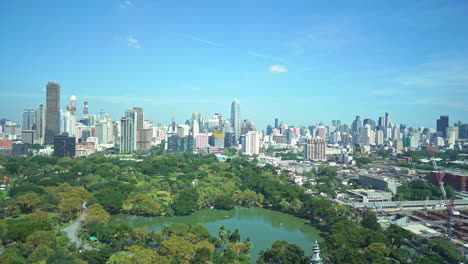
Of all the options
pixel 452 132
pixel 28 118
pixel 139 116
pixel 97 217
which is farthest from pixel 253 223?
pixel 452 132

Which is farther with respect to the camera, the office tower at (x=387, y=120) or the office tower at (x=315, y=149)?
the office tower at (x=387, y=120)

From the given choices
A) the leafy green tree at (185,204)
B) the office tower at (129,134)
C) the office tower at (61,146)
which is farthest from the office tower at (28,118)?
the leafy green tree at (185,204)

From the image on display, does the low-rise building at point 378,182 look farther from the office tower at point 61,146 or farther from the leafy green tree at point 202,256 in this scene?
the office tower at point 61,146

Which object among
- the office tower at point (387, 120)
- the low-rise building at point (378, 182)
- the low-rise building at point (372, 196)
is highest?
the office tower at point (387, 120)

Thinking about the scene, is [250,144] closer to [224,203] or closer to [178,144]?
[178,144]

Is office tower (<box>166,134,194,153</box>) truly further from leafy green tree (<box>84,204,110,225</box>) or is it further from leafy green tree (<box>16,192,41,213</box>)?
leafy green tree (<box>84,204,110,225</box>)

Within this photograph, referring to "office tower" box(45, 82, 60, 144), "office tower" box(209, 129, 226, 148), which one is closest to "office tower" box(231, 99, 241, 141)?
"office tower" box(209, 129, 226, 148)

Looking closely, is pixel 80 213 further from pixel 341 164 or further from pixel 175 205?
pixel 341 164
